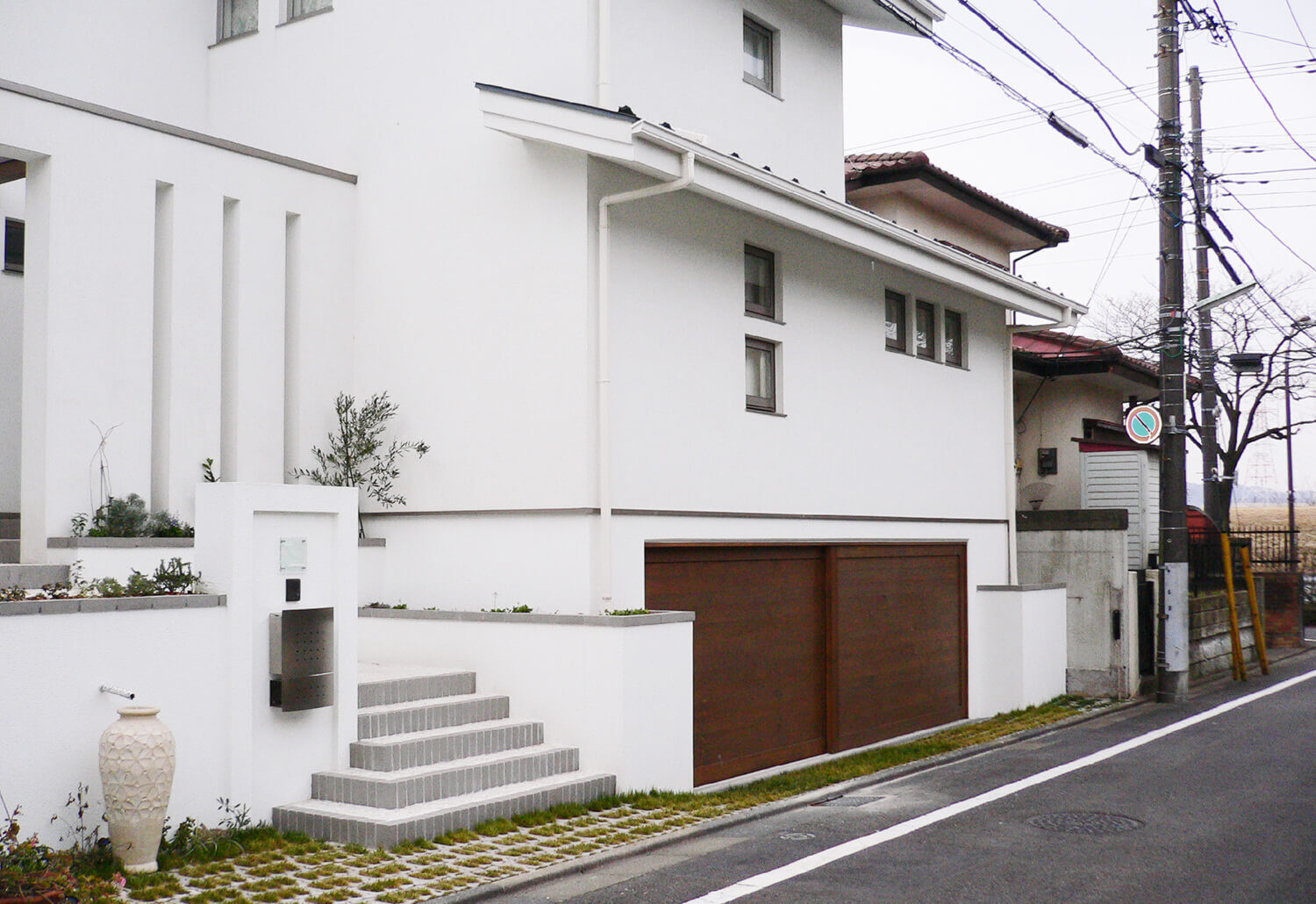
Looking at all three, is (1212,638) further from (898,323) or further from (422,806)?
(422,806)

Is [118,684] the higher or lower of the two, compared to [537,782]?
higher

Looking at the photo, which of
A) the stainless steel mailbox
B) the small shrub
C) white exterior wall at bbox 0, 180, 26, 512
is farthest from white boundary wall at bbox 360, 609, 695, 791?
white exterior wall at bbox 0, 180, 26, 512

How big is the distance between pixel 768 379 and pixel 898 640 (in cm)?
406

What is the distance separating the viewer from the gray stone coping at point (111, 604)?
289 inches

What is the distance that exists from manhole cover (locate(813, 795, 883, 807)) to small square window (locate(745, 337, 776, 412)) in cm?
407

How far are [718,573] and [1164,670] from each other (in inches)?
328

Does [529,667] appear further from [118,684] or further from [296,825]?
[118,684]

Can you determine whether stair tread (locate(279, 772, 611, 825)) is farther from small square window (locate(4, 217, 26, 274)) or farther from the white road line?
small square window (locate(4, 217, 26, 274))

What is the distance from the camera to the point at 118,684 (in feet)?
25.6

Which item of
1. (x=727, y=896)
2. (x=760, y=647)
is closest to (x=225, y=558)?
(x=727, y=896)

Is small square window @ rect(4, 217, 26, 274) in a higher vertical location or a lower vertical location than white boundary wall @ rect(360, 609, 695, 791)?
higher

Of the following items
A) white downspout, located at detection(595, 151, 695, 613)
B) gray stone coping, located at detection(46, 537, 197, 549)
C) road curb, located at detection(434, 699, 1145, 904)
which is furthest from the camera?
white downspout, located at detection(595, 151, 695, 613)

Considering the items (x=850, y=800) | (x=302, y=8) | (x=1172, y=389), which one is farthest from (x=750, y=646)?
(x=1172, y=389)

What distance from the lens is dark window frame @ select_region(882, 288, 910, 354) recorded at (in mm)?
15633
